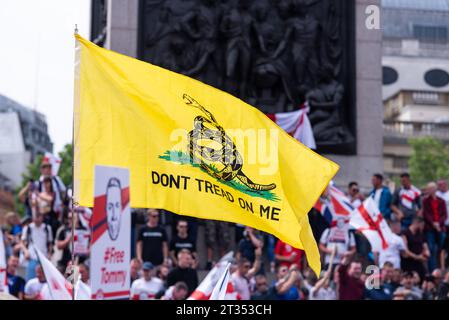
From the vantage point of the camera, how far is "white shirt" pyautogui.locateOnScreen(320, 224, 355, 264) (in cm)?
2052

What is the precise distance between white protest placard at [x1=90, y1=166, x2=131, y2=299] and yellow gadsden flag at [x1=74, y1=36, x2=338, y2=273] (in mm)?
1982

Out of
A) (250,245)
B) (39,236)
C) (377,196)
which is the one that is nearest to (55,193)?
(39,236)

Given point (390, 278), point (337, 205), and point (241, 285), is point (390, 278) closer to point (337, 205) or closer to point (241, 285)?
point (337, 205)

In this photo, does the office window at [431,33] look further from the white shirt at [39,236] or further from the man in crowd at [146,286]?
the man in crowd at [146,286]

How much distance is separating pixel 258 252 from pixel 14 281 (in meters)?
4.16

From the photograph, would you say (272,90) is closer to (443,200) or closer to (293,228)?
(443,200)

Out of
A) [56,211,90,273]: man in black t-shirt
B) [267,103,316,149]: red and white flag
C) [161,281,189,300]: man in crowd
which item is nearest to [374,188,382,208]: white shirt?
[267,103,316,149]: red and white flag

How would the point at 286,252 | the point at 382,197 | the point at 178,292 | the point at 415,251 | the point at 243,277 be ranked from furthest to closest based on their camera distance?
the point at 382,197 → the point at 415,251 → the point at 286,252 → the point at 243,277 → the point at 178,292

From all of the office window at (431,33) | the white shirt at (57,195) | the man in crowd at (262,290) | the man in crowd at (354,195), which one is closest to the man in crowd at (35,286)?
the man in crowd at (262,290)

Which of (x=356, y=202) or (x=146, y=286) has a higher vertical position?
(x=356, y=202)

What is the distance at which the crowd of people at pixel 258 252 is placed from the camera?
705 inches

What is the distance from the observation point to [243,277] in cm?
1816

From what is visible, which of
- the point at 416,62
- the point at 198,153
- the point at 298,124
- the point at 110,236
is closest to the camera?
the point at 110,236

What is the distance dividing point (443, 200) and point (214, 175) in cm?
1142
